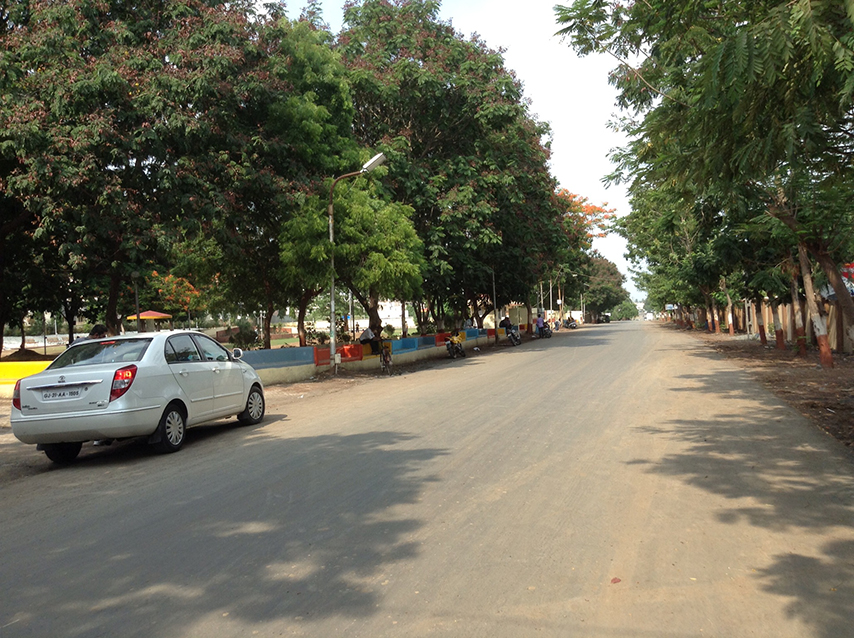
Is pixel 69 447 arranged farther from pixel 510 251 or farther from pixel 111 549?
pixel 510 251

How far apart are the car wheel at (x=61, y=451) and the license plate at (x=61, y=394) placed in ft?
2.06

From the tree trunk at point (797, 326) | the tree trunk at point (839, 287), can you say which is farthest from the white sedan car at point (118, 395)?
the tree trunk at point (797, 326)

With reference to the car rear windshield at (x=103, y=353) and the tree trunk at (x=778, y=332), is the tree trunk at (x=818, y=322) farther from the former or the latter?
the car rear windshield at (x=103, y=353)

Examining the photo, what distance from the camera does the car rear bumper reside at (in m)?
8.17

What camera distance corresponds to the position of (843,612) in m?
3.79

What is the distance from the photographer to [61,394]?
830cm

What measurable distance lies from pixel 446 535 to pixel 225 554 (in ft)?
5.09

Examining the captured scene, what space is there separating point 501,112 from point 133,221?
45.8 feet

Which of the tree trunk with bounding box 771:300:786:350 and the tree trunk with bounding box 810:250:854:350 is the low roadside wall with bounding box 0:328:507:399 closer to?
the tree trunk with bounding box 771:300:786:350

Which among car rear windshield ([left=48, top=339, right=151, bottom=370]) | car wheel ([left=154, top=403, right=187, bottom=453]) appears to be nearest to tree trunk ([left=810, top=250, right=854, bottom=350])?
car wheel ([left=154, top=403, right=187, bottom=453])

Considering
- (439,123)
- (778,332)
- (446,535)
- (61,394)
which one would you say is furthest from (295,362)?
(778,332)

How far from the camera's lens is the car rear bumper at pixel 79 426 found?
817 centimetres

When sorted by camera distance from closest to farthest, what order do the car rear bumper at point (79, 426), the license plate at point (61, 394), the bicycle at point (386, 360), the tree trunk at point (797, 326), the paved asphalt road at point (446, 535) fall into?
the paved asphalt road at point (446, 535) < the car rear bumper at point (79, 426) < the license plate at point (61, 394) < the tree trunk at point (797, 326) < the bicycle at point (386, 360)

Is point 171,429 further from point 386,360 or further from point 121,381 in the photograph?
point 386,360
